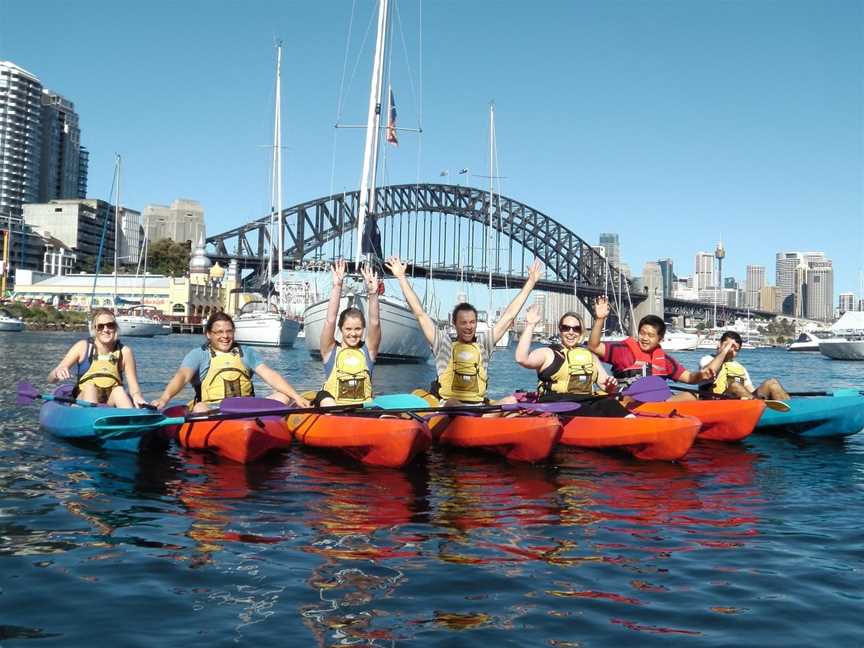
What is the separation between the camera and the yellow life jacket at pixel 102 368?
9.45 meters

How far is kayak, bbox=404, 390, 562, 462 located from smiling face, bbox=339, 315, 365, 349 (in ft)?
2.78

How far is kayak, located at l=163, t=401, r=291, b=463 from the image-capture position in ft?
27.7

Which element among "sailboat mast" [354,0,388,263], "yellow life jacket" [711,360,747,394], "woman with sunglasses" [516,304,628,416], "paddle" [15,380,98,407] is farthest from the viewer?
"sailboat mast" [354,0,388,263]

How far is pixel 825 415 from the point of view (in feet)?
37.3

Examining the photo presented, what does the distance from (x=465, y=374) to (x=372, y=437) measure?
160 cm

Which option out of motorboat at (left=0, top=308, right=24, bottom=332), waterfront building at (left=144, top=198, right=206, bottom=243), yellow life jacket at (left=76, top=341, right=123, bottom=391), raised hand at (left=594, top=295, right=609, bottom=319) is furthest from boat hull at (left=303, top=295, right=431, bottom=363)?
waterfront building at (left=144, top=198, right=206, bottom=243)

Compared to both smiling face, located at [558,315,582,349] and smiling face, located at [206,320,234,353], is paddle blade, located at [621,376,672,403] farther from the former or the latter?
smiling face, located at [206,320,234,353]

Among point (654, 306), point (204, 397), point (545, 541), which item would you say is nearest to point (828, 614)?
point (545, 541)

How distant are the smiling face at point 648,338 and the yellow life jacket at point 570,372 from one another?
1.25 m

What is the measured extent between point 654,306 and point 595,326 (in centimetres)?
11271

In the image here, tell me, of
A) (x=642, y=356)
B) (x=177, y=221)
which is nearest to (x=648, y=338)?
(x=642, y=356)

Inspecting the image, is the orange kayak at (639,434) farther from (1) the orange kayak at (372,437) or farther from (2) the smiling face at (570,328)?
(1) the orange kayak at (372,437)

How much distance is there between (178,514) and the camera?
657cm

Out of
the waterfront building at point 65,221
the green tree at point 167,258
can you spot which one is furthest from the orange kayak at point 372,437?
the waterfront building at point 65,221
